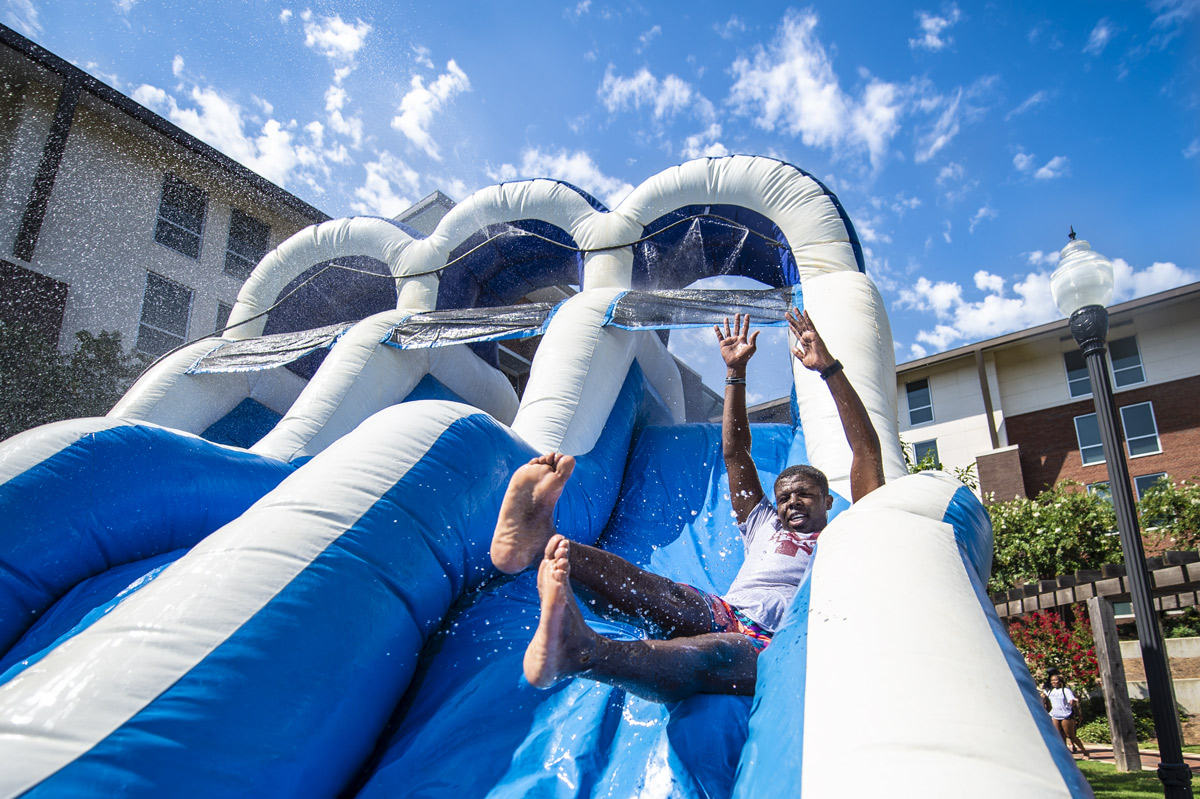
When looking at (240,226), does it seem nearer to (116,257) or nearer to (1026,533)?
(116,257)

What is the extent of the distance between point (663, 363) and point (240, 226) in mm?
8791

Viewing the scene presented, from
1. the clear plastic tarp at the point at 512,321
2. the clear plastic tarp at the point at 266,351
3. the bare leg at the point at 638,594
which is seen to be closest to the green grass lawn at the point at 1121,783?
the clear plastic tarp at the point at 512,321

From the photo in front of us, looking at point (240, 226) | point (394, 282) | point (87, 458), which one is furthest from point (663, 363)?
point (240, 226)

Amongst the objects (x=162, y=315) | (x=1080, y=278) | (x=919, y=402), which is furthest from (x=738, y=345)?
(x=919, y=402)

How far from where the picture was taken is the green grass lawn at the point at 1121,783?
13.7 ft

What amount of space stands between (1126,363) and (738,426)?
1368 centimetres

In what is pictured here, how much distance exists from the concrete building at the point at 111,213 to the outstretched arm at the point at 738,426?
8.89m

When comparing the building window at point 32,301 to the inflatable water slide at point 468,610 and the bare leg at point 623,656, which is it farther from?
the bare leg at point 623,656

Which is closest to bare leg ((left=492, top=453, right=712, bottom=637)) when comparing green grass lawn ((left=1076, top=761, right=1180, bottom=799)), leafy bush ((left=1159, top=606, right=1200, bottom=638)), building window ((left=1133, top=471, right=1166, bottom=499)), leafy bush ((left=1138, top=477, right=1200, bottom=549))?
green grass lawn ((left=1076, top=761, right=1180, bottom=799))

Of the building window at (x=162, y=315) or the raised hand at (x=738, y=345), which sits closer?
the raised hand at (x=738, y=345)

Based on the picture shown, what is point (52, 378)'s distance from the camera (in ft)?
26.6

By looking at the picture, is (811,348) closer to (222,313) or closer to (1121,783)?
(1121,783)

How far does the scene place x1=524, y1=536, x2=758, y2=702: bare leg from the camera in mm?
1394

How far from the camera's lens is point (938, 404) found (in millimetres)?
14672
